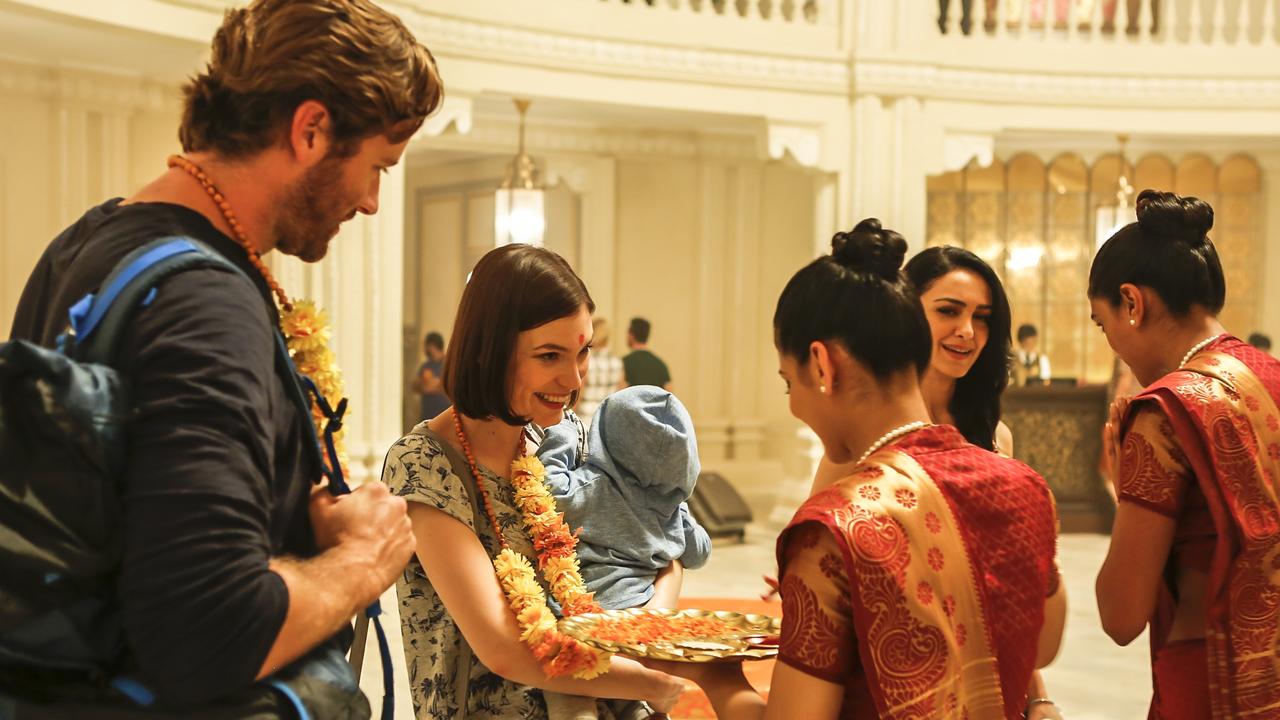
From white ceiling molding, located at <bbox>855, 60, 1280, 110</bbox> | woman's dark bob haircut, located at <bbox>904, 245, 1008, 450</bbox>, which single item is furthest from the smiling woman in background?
white ceiling molding, located at <bbox>855, 60, 1280, 110</bbox>

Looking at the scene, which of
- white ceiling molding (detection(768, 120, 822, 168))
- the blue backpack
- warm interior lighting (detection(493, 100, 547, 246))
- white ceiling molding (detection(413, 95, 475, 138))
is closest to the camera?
the blue backpack

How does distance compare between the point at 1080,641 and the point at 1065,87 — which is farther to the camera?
the point at 1065,87

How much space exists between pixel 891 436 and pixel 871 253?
251mm

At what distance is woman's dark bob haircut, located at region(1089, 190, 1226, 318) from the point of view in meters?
2.38

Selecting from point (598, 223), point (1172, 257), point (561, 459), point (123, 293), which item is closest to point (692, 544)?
point (561, 459)

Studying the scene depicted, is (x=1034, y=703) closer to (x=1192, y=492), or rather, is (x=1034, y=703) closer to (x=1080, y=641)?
(x=1192, y=492)

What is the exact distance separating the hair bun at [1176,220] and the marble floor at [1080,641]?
12.0ft

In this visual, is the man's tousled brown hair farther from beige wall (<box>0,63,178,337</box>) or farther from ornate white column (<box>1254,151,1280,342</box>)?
ornate white column (<box>1254,151,1280,342</box>)

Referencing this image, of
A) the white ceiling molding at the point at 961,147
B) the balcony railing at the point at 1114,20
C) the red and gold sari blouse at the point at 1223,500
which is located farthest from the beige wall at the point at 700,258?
the red and gold sari blouse at the point at 1223,500

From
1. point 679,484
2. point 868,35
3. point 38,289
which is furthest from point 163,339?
point 868,35

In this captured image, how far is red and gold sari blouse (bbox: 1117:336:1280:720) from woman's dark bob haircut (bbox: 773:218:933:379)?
0.73 meters

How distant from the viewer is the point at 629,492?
2.26m

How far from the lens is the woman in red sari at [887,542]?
158cm

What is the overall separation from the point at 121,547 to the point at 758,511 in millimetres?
10164
